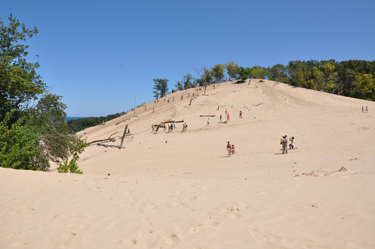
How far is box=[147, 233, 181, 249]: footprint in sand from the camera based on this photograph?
11.3 ft

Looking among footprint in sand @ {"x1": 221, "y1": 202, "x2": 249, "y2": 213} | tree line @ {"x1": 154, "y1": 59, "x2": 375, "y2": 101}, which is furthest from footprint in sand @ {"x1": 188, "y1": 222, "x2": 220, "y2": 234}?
tree line @ {"x1": 154, "y1": 59, "x2": 375, "y2": 101}

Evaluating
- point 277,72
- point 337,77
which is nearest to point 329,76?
point 337,77

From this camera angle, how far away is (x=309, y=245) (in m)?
3.23

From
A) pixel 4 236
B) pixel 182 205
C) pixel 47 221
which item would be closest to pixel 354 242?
pixel 182 205

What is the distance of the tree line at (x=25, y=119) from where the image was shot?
936cm

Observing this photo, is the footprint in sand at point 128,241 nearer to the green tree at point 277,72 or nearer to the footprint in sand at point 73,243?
the footprint in sand at point 73,243

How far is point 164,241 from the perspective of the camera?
11.6ft

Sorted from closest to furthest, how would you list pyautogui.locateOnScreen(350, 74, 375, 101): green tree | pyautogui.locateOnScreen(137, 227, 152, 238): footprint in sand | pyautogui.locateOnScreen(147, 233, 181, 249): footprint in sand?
1. pyautogui.locateOnScreen(147, 233, 181, 249): footprint in sand
2. pyautogui.locateOnScreen(137, 227, 152, 238): footprint in sand
3. pyautogui.locateOnScreen(350, 74, 375, 101): green tree

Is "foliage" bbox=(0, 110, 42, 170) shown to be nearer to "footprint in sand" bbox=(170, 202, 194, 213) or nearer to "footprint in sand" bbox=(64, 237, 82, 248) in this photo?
"footprint in sand" bbox=(64, 237, 82, 248)

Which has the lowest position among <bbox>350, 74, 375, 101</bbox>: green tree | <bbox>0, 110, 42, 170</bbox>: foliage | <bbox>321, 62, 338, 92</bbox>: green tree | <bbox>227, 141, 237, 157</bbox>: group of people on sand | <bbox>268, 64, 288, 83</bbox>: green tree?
<bbox>227, 141, 237, 157</bbox>: group of people on sand

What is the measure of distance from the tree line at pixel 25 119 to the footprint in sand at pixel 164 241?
816 centimetres

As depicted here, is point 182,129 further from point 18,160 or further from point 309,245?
point 309,245

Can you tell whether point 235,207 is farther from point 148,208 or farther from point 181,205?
point 148,208

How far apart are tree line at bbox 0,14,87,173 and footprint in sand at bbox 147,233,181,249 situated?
26.8ft
